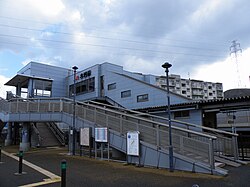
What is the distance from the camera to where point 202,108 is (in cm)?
1662

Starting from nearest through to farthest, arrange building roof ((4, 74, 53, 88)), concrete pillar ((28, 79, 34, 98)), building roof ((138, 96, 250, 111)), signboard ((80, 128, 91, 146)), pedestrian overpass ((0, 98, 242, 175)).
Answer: pedestrian overpass ((0, 98, 242, 175)) < signboard ((80, 128, 91, 146)) < building roof ((138, 96, 250, 111)) < concrete pillar ((28, 79, 34, 98)) < building roof ((4, 74, 53, 88))

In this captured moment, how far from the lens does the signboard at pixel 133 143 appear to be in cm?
1067

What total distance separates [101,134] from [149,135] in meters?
3.47

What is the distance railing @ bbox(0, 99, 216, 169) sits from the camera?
9.02 metres

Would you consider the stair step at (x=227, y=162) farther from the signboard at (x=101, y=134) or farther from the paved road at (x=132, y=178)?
the signboard at (x=101, y=134)

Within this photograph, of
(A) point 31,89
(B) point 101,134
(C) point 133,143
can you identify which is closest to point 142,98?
(B) point 101,134

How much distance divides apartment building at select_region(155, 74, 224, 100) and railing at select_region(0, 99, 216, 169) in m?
63.0

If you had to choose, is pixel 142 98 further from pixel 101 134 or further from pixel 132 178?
pixel 132 178

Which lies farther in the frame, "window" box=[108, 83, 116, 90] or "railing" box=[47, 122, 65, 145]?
"window" box=[108, 83, 116, 90]

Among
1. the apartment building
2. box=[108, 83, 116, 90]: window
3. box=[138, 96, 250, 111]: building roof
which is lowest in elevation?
Result: box=[138, 96, 250, 111]: building roof

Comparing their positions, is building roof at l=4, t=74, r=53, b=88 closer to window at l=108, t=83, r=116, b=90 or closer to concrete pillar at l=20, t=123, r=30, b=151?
window at l=108, t=83, r=116, b=90

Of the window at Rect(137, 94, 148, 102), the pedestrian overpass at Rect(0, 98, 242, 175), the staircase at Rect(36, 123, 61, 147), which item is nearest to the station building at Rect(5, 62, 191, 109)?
the window at Rect(137, 94, 148, 102)

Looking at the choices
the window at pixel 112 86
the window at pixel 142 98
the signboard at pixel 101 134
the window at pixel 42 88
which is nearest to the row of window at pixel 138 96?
the window at pixel 142 98

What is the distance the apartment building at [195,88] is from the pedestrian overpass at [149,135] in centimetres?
6323
